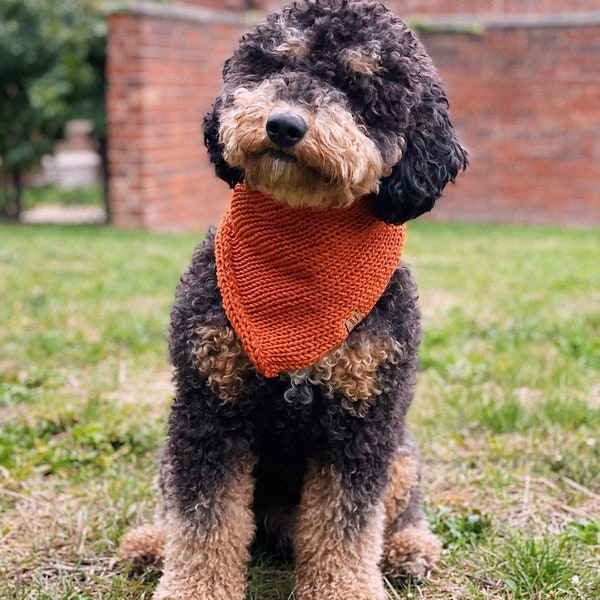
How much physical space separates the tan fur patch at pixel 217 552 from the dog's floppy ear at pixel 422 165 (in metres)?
0.81

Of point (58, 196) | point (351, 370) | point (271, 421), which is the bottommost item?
point (58, 196)

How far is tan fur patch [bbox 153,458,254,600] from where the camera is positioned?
2.19 m

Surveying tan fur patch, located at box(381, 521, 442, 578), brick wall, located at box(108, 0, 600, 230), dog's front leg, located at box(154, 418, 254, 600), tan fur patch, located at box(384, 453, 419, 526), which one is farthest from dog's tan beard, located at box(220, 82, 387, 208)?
brick wall, located at box(108, 0, 600, 230)

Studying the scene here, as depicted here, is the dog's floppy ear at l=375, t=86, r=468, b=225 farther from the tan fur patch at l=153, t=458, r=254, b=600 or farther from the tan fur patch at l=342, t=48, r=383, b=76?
the tan fur patch at l=153, t=458, r=254, b=600

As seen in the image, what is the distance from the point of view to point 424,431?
352 centimetres

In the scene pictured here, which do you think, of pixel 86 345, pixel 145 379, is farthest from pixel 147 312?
pixel 145 379

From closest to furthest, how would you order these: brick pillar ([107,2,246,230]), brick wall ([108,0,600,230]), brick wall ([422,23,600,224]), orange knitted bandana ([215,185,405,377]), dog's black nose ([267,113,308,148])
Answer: dog's black nose ([267,113,308,148]) → orange knitted bandana ([215,185,405,377]) → brick pillar ([107,2,246,230]) → brick wall ([108,0,600,230]) → brick wall ([422,23,600,224])

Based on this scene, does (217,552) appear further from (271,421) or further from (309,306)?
(309,306)

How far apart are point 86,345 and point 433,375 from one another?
6.20 ft

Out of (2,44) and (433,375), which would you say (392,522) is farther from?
(2,44)

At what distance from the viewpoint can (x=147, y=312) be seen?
203 inches

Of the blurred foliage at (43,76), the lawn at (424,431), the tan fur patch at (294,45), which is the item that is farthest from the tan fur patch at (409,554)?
the blurred foliage at (43,76)

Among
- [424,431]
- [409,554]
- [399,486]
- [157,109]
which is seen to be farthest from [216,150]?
[157,109]

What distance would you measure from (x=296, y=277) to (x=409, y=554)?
38.5 inches
